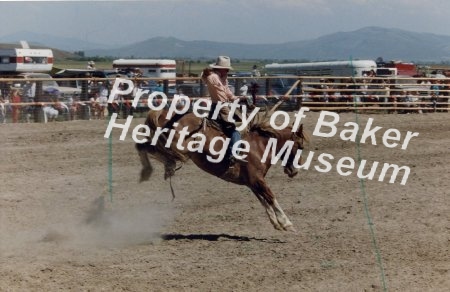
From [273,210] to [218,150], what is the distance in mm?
1013

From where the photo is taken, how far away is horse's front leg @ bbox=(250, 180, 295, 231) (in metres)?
7.98

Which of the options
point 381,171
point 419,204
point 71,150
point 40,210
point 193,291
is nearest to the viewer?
point 193,291

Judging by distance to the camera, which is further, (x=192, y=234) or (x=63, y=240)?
(x=192, y=234)

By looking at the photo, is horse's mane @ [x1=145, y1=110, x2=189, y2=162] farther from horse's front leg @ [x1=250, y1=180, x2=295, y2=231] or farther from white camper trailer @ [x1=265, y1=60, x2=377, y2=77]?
white camper trailer @ [x1=265, y1=60, x2=377, y2=77]

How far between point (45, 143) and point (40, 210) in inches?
203

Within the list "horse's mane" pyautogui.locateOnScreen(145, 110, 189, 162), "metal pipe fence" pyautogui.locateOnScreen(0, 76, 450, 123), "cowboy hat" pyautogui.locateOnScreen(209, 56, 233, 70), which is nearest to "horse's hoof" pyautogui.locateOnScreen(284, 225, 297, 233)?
"horse's mane" pyautogui.locateOnScreen(145, 110, 189, 162)

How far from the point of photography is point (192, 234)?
8.07 meters

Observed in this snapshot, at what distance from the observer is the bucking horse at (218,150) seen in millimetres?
8039

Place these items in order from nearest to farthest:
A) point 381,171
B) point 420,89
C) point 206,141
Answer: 1. point 206,141
2. point 381,171
3. point 420,89

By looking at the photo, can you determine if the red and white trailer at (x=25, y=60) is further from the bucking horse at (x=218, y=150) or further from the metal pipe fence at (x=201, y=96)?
the bucking horse at (x=218, y=150)

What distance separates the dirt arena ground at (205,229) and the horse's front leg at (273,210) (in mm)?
144

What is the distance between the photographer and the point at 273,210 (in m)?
8.06

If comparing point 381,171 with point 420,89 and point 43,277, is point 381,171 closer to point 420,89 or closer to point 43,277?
point 43,277

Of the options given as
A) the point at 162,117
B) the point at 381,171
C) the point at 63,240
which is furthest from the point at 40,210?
the point at 381,171
